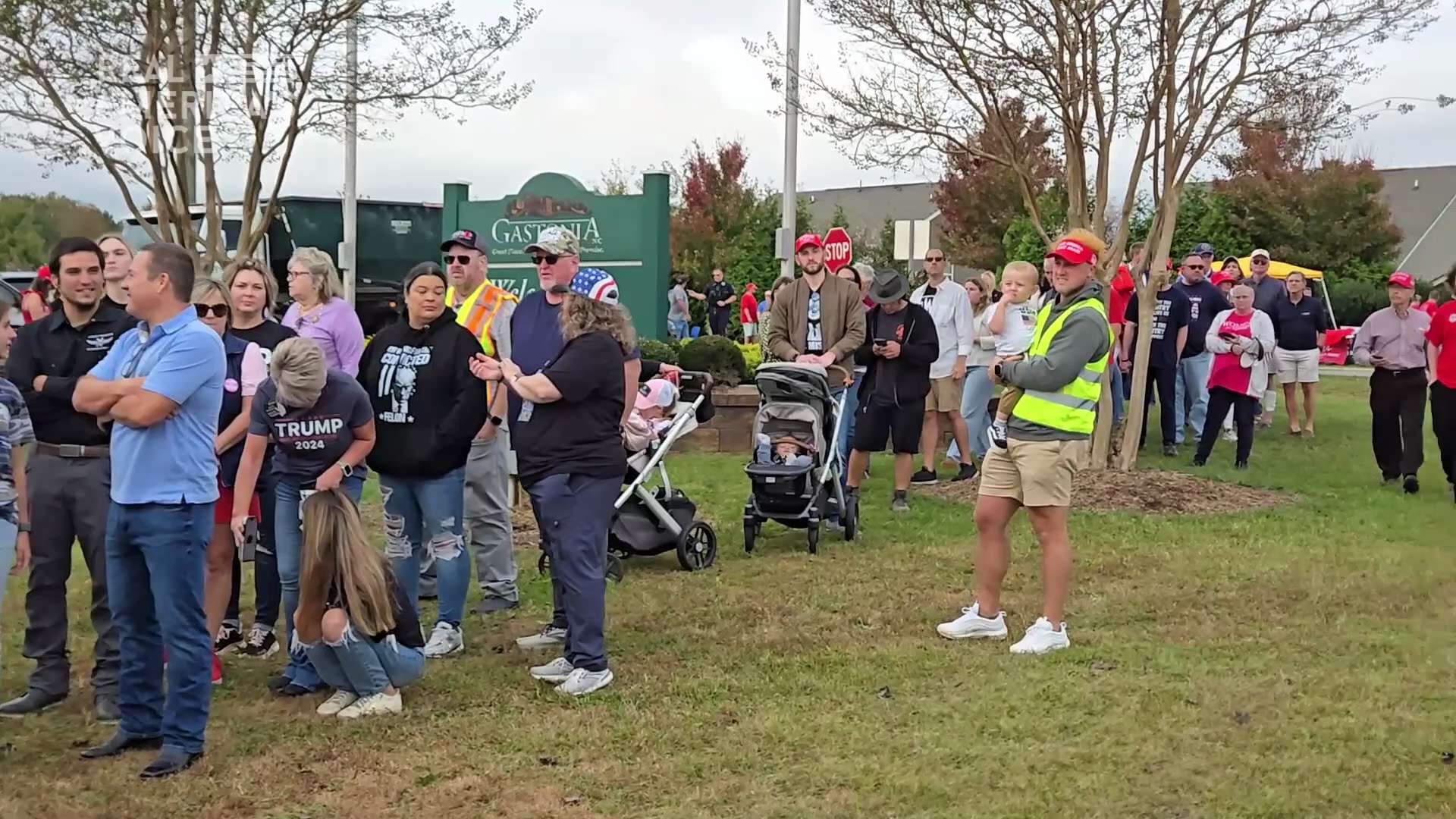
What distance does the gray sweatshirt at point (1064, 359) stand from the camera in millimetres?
5973

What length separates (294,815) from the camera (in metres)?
4.37

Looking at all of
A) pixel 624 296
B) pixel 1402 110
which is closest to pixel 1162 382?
pixel 1402 110

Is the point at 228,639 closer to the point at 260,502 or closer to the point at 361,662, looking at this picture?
the point at 260,502

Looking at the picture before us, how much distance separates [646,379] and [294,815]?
4.04m

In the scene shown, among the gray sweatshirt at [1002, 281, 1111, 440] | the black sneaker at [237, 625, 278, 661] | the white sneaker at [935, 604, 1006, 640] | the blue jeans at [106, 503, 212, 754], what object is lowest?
the black sneaker at [237, 625, 278, 661]

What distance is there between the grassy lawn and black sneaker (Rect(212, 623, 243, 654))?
326 mm

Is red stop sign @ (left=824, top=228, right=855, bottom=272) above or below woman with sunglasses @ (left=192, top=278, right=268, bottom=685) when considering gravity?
above

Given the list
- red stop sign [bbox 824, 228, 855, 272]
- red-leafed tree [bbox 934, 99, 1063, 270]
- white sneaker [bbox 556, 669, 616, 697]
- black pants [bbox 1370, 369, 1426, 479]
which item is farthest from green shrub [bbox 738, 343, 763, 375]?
red-leafed tree [bbox 934, 99, 1063, 270]

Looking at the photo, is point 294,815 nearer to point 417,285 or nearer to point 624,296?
point 417,285

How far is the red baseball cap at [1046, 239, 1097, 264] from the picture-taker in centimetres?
601

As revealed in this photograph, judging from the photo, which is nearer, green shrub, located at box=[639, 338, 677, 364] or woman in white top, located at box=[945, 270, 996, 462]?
woman in white top, located at box=[945, 270, 996, 462]

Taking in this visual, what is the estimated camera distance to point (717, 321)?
84.9 feet

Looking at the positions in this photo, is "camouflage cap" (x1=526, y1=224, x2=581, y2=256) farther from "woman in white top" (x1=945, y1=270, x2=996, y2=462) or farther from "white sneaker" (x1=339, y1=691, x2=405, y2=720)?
"woman in white top" (x1=945, y1=270, x2=996, y2=462)

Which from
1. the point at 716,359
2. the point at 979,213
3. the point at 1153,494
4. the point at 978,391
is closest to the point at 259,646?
the point at 1153,494
